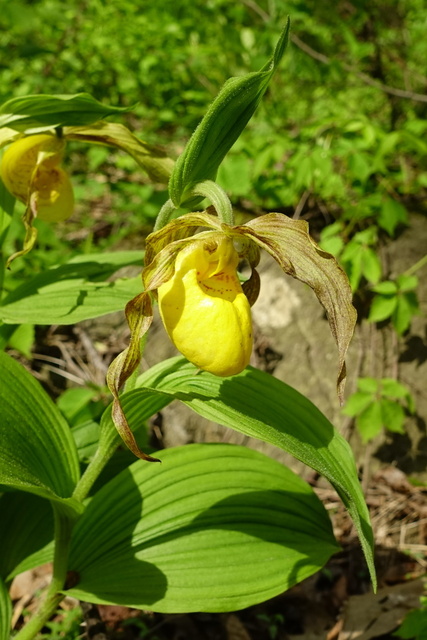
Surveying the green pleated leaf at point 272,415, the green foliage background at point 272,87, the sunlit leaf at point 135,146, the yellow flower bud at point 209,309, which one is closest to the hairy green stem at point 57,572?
the green pleated leaf at point 272,415

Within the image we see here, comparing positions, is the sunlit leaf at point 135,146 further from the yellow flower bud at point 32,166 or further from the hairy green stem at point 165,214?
the hairy green stem at point 165,214

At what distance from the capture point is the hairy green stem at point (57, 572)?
117 cm

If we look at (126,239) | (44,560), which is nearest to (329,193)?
(126,239)

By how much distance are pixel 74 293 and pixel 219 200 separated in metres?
0.63

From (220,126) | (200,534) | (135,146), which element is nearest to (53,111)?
(135,146)

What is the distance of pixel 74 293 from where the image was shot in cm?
140

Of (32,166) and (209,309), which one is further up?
(32,166)

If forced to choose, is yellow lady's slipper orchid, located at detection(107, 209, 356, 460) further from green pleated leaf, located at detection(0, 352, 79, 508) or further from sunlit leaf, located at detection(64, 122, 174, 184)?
sunlit leaf, located at detection(64, 122, 174, 184)

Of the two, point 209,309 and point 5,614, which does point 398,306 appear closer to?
point 209,309

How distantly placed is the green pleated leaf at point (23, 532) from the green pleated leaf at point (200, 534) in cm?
11

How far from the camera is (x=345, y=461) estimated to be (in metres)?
Answer: 1.02

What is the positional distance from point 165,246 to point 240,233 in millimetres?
133

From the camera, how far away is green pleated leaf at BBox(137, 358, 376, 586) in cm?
88

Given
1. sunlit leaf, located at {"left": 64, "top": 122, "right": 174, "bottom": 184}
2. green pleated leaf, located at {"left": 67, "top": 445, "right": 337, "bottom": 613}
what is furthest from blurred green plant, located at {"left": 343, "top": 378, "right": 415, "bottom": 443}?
sunlit leaf, located at {"left": 64, "top": 122, "right": 174, "bottom": 184}
